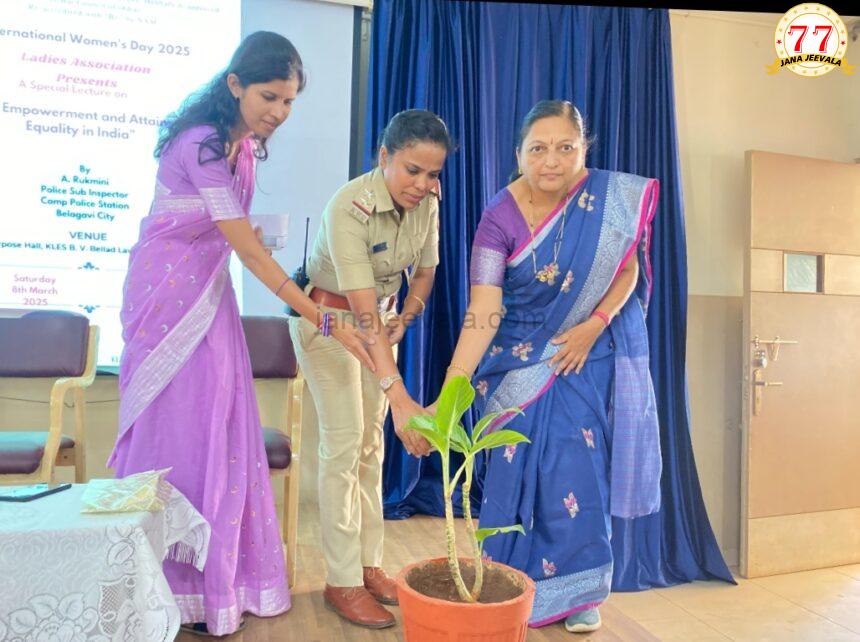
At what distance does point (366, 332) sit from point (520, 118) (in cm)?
191

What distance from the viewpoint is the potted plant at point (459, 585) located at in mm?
1117

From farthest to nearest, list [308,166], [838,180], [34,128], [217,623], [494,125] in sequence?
[838,180] → [494,125] → [308,166] → [34,128] → [217,623]

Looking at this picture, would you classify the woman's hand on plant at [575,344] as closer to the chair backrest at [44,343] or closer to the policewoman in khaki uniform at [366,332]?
the policewoman in khaki uniform at [366,332]

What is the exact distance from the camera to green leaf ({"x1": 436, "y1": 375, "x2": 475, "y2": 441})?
1175 mm

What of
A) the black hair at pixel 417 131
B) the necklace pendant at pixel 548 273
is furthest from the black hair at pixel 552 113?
the necklace pendant at pixel 548 273

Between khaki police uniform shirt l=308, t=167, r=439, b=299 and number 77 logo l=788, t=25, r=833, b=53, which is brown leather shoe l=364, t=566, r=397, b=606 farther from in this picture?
number 77 logo l=788, t=25, r=833, b=53

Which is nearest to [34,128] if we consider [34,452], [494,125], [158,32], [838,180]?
[158,32]

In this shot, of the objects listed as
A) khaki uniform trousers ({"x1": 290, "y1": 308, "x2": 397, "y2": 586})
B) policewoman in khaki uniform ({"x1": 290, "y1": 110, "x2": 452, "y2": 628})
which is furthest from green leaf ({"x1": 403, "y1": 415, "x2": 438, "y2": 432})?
khaki uniform trousers ({"x1": 290, "y1": 308, "x2": 397, "y2": 586})

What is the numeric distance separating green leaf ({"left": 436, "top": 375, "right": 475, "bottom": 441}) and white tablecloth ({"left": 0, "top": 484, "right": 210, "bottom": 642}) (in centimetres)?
48

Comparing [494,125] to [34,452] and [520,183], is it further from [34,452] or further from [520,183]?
[34,452]

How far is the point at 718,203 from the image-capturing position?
11.7ft

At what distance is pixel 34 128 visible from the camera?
2.75m

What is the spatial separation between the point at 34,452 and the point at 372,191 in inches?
50.5

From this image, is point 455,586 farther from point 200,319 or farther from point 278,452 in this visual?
point 278,452
